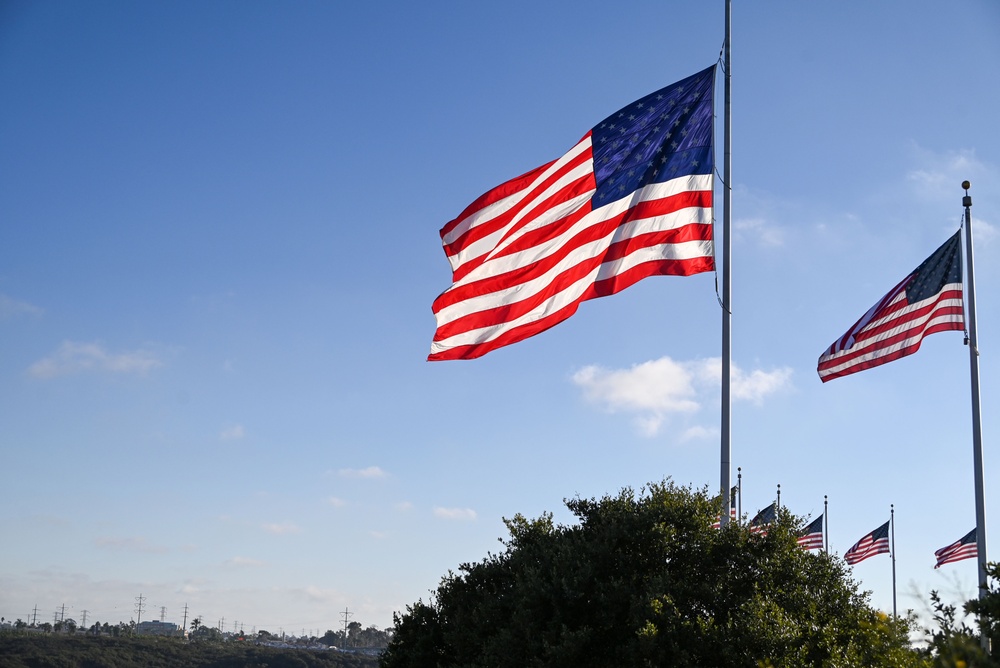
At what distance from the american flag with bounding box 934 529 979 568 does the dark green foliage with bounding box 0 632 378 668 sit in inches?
4754

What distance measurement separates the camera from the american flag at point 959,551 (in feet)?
122

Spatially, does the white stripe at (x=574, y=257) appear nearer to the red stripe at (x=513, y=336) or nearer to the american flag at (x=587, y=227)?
the american flag at (x=587, y=227)

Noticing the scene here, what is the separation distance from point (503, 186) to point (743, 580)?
7.86 meters

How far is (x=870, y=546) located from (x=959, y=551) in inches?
169

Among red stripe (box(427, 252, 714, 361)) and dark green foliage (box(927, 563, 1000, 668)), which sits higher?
red stripe (box(427, 252, 714, 361))

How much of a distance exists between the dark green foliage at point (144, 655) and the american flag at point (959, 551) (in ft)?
396

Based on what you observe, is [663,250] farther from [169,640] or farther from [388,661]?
[169,640]

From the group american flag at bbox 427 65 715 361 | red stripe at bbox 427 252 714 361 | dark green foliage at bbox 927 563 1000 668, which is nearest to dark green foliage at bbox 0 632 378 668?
red stripe at bbox 427 252 714 361

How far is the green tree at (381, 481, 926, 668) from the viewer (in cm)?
1544

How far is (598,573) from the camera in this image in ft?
57.3

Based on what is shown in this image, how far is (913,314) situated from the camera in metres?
19.8

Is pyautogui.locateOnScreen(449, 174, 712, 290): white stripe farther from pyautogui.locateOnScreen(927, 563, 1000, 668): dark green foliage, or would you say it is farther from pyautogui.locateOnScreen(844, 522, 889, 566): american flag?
pyautogui.locateOnScreen(844, 522, 889, 566): american flag

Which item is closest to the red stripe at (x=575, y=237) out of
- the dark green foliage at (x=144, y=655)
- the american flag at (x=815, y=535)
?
the american flag at (x=815, y=535)

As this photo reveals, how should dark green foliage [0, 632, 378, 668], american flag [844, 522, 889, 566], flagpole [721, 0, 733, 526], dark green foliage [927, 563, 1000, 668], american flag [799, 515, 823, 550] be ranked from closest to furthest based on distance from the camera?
dark green foliage [927, 563, 1000, 668] → flagpole [721, 0, 733, 526] → american flag [799, 515, 823, 550] → american flag [844, 522, 889, 566] → dark green foliage [0, 632, 378, 668]
